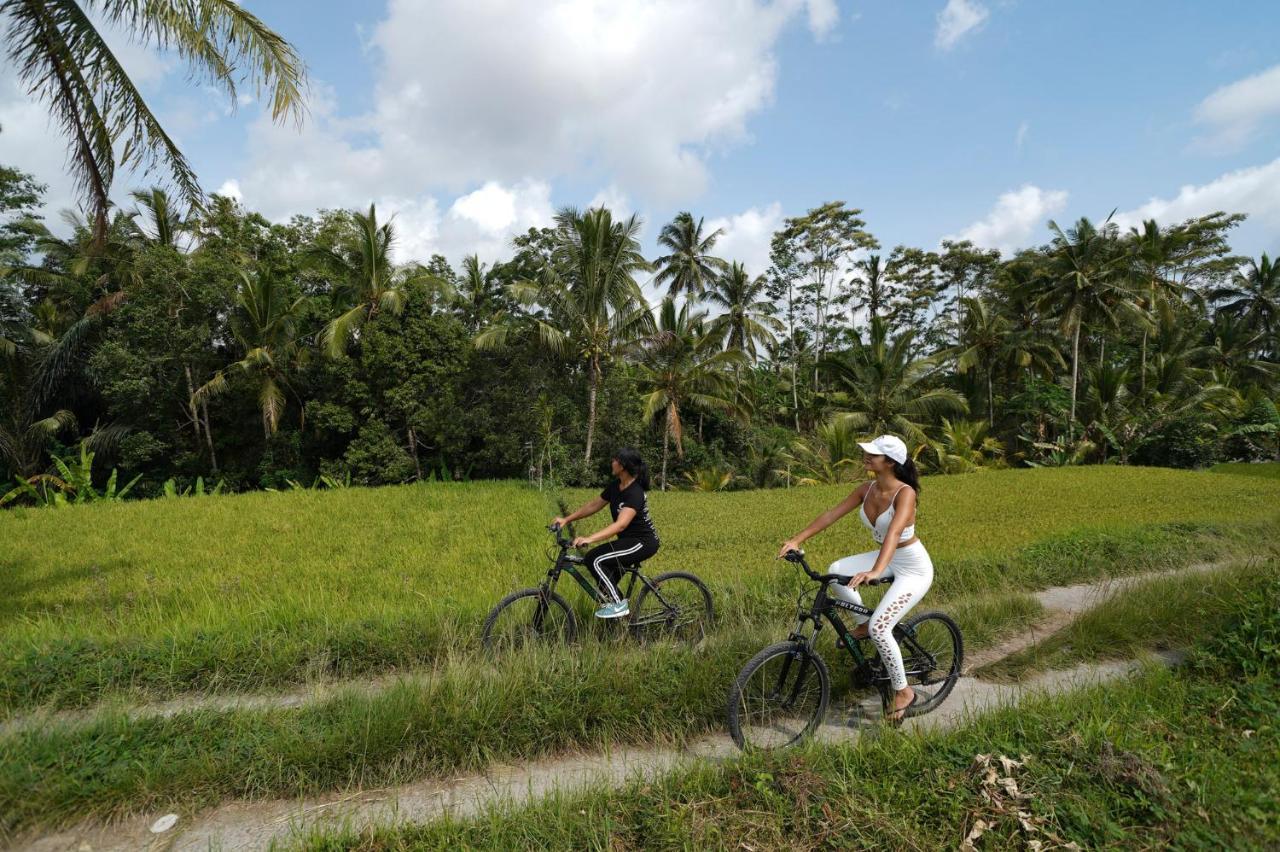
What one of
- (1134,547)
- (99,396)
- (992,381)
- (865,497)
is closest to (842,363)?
(992,381)

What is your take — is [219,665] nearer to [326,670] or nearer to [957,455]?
[326,670]

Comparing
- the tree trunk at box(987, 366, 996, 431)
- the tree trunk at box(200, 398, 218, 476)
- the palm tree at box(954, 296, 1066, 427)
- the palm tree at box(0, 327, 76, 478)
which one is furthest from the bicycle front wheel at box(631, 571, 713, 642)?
the tree trunk at box(987, 366, 996, 431)

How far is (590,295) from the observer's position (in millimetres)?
18547

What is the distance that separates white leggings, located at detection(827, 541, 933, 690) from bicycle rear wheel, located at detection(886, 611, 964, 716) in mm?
265

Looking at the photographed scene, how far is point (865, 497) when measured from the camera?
13.1ft

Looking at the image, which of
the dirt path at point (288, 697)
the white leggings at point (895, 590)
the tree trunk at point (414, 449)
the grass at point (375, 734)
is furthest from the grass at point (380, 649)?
the tree trunk at point (414, 449)

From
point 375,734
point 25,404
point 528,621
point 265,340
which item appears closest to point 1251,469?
point 528,621

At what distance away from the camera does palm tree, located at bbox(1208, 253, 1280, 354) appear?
3316 cm

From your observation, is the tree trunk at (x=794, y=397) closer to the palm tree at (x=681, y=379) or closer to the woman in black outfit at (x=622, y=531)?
the palm tree at (x=681, y=379)

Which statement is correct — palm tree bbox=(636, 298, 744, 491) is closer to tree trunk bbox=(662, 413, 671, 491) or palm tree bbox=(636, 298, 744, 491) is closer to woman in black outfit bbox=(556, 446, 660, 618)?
tree trunk bbox=(662, 413, 671, 491)

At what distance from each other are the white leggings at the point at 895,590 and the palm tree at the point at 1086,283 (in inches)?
933

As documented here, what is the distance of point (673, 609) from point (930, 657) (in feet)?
6.09

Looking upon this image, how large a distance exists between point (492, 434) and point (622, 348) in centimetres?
477

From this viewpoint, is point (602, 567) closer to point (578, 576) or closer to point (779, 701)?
point (578, 576)
